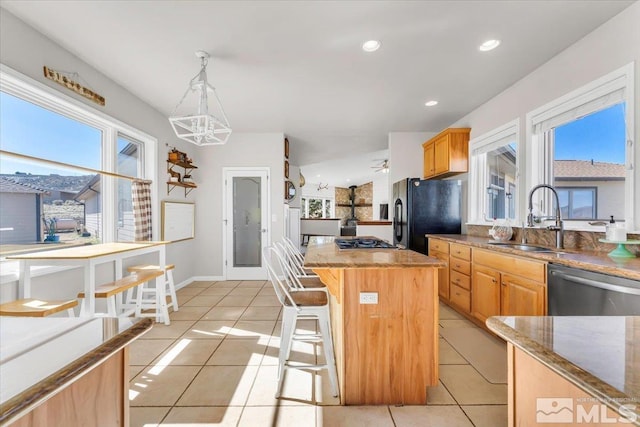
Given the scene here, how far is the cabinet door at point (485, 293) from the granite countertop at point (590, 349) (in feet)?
6.27

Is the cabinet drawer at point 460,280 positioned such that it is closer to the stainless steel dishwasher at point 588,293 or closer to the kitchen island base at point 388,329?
the stainless steel dishwasher at point 588,293

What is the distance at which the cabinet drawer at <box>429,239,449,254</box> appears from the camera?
10.8 feet

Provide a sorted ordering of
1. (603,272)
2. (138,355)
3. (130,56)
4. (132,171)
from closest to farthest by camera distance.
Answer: (603,272) → (138,355) → (130,56) → (132,171)

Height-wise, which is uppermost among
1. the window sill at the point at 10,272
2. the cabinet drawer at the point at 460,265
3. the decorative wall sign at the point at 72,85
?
the decorative wall sign at the point at 72,85

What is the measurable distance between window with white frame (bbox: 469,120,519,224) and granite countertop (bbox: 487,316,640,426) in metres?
2.82

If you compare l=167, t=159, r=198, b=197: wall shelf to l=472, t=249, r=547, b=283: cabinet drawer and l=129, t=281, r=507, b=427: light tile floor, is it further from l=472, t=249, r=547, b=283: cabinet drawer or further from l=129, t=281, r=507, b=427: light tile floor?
l=472, t=249, r=547, b=283: cabinet drawer

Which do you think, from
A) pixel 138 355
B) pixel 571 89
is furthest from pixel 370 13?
pixel 138 355

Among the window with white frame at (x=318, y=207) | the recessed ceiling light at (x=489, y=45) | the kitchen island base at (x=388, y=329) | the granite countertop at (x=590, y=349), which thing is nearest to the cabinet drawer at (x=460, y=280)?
the kitchen island base at (x=388, y=329)

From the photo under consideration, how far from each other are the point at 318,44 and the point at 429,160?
9.16 feet

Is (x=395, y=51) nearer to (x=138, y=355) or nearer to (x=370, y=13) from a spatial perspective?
(x=370, y=13)

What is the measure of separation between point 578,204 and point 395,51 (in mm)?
2062

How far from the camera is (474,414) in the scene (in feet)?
5.31

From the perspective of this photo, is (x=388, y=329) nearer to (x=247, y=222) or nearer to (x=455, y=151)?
(x=455, y=151)

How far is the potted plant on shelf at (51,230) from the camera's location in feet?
7.88
